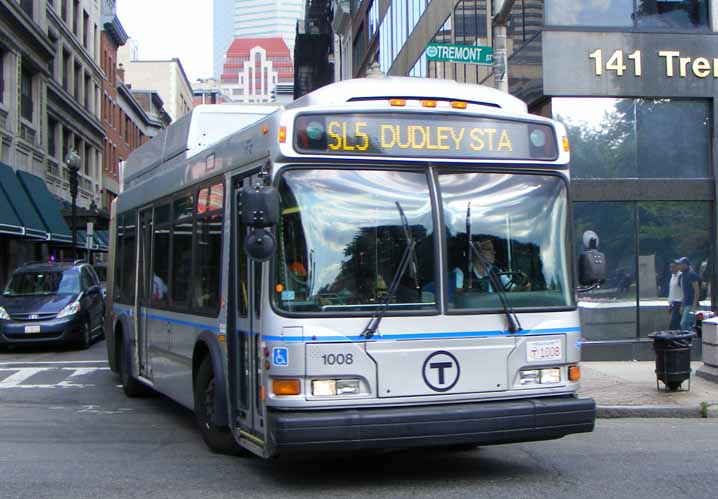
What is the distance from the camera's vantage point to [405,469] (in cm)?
752

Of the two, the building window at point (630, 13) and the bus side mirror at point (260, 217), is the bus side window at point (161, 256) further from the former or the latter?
the building window at point (630, 13)

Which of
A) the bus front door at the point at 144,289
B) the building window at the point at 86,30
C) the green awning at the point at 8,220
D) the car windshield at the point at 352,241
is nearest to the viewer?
the car windshield at the point at 352,241

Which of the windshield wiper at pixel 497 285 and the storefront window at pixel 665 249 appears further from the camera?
the storefront window at pixel 665 249

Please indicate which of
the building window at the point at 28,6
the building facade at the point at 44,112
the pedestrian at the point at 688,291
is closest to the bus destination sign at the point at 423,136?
the pedestrian at the point at 688,291

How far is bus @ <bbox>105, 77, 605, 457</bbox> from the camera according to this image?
6.30 meters

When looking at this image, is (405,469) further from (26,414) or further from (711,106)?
(711,106)

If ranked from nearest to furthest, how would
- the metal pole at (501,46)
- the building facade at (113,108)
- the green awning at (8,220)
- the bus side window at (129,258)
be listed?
the bus side window at (129,258), the metal pole at (501,46), the green awning at (8,220), the building facade at (113,108)

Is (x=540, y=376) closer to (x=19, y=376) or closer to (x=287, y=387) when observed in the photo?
(x=287, y=387)

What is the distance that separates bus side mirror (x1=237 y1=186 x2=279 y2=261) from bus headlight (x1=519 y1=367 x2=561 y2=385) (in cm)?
216

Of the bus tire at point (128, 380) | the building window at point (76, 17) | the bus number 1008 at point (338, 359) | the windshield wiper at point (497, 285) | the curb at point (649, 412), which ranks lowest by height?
the curb at point (649, 412)

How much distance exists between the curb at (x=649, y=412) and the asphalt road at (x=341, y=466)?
17 centimetres

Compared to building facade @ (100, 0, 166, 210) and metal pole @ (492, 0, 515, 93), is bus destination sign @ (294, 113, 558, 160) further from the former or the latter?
building facade @ (100, 0, 166, 210)

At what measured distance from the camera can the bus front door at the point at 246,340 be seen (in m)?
6.75

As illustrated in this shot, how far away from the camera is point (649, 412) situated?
10680 mm
